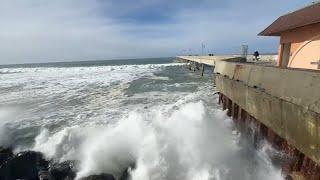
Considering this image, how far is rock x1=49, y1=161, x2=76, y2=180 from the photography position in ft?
32.0

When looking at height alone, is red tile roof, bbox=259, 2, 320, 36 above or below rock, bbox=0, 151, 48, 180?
above

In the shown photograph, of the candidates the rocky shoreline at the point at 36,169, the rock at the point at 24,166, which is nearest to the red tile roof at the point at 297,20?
the rocky shoreline at the point at 36,169

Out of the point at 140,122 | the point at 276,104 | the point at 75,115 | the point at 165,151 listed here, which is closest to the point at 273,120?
the point at 276,104

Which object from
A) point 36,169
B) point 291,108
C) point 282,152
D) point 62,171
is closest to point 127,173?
point 62,171

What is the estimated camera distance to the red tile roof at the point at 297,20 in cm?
1179

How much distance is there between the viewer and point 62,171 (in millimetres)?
9953

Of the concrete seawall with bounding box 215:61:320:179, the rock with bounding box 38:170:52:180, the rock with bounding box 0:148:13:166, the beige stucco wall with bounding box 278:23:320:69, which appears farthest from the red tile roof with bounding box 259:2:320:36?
the rock with bounding box 0:148:13:166

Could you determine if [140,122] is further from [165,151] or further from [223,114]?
[223,114]

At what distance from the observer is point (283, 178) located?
845 cm

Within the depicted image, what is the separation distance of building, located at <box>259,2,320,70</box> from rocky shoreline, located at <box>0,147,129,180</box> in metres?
7.21

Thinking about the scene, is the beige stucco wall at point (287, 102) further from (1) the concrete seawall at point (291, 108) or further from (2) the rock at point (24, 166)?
(2) the rock at point (24, 166)

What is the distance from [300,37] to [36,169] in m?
9.84

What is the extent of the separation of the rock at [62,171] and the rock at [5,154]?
5.62ft

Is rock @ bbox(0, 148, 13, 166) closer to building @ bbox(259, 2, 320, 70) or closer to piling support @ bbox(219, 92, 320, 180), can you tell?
→ piling support @ bbox(219, 92, 320, 180)
